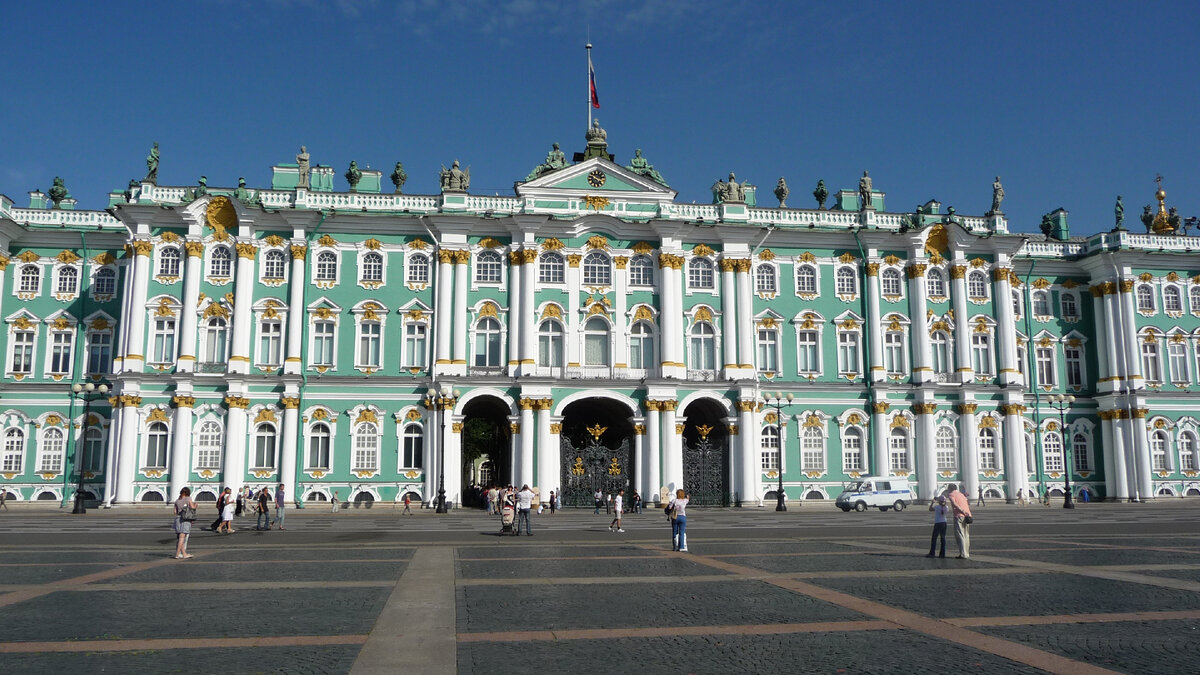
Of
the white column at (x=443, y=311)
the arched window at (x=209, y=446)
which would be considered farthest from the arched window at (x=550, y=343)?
the arched window at (x=209, y=446)

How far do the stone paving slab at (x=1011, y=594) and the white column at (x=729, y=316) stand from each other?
117 ft

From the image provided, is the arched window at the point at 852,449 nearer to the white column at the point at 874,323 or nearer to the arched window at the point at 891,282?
the white column at the point at 874,323

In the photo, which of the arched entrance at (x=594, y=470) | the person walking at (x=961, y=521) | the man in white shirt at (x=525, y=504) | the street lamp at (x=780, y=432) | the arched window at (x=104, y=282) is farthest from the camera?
the arched window at (x=104, y=282)

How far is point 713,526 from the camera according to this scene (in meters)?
35.8

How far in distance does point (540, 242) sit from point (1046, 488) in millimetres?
34666

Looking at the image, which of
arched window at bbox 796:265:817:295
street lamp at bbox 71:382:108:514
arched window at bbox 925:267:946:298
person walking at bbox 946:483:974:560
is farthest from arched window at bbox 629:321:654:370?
person walking at bbox 946:483:974:560

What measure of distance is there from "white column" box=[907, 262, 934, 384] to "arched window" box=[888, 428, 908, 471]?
3339 millimetres

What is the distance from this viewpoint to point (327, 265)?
52875 mm

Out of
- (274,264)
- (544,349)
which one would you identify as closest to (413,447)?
(544,349)

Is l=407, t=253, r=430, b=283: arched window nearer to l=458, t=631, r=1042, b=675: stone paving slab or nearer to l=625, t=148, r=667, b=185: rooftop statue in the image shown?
l=625, t=148, r=667, b=185: rooftop statue

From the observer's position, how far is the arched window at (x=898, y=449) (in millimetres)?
55375

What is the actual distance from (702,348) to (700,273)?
454 cm

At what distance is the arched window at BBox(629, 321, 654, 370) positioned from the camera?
2109 inches

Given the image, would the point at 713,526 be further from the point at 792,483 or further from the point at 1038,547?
the point at 792,483
